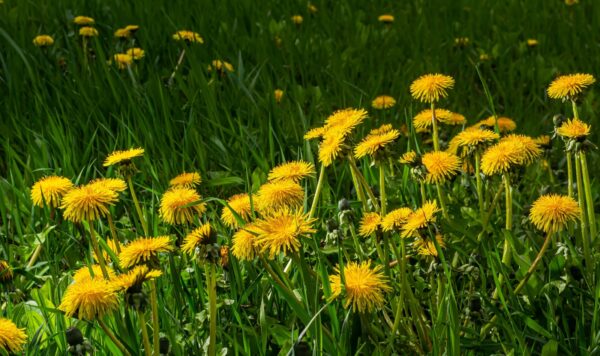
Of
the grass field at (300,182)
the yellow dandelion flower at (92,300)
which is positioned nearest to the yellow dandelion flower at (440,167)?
the grass field at (300,182)

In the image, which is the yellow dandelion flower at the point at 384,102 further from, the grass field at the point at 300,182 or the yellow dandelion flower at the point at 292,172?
the yellow dandelion flower at the point at 292,172

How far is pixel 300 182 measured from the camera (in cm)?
226

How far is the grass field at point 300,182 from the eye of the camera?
58.8 inches

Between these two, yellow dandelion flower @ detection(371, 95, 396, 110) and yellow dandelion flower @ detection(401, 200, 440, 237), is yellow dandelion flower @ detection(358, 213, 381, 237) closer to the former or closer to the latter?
yellow dandelion flower @ detection(401, 200, 440, 237)

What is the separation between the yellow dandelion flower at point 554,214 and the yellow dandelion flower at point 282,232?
1.50 feet

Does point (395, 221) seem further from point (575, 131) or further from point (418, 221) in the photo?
point (575, 131)

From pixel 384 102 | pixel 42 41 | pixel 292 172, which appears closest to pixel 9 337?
pixel 292 172

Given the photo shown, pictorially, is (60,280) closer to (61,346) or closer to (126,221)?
(61,346)

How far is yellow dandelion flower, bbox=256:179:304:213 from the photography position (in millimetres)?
1536

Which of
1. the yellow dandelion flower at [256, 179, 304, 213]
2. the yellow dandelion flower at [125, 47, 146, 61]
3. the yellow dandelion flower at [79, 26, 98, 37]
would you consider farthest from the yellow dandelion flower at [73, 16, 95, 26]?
the yellow dandelion flower at [256, 179, 304, 213]

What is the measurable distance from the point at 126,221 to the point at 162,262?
1.29ft

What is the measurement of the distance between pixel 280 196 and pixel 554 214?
50 centimetres

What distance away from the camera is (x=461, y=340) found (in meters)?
1.50

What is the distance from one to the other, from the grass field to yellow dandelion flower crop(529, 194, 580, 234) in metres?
0.04
